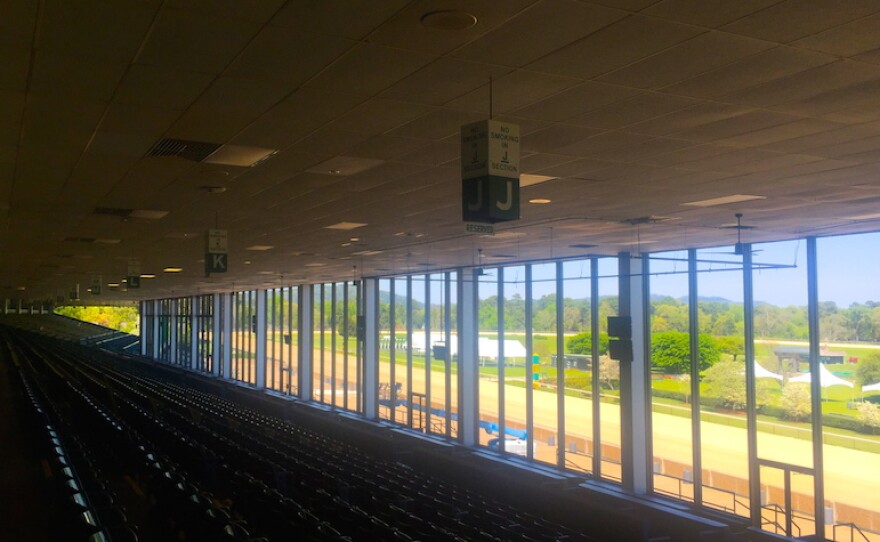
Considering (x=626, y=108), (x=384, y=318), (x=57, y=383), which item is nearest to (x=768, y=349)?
(x=626, y=108)

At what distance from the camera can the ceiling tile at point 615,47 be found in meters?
3.62

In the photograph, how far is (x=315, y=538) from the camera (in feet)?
21.1

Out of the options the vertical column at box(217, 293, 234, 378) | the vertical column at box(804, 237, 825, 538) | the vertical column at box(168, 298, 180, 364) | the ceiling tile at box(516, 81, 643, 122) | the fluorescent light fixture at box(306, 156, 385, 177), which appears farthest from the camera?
the vertical column at box(168, 298, 180, 364)

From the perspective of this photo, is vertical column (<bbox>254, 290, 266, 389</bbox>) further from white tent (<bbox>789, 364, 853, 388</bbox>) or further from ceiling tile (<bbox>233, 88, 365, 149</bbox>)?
ceiling tile (<bbox>233, 88, 365, 149</bbox>)

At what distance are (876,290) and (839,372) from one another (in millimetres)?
1396

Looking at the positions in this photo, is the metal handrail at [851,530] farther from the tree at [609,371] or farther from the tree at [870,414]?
the tree at [609,371]

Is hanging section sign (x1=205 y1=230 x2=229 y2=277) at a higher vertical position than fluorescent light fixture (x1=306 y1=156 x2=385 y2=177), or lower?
lower

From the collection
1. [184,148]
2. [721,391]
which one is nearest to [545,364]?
[721,391]

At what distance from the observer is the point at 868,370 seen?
1094cm

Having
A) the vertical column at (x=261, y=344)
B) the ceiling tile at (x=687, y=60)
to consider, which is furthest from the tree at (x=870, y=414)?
the vertical column at (x=261, y=344)

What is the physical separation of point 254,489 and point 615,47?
6.19m

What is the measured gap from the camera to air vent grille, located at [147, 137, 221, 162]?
6141 millimetres

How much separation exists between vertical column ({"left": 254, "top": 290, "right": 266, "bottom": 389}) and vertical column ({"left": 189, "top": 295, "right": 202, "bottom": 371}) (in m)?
8.99

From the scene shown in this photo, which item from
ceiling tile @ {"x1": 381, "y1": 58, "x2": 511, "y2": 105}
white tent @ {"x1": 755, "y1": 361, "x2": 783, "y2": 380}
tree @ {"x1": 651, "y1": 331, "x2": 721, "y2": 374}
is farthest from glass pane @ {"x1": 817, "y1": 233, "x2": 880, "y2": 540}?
ceiling tile @ {"x1": 381, "y1": 58, "x2": 511, "y2": 105}
